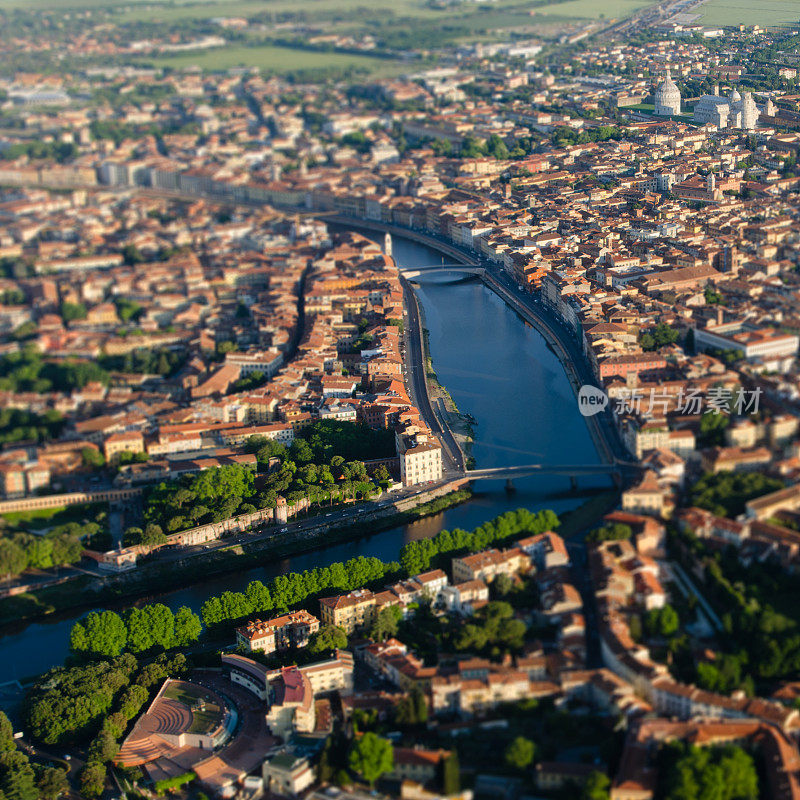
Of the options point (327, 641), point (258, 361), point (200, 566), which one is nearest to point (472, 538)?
point (327, 641)

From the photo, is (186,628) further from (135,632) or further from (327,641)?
(327,641)

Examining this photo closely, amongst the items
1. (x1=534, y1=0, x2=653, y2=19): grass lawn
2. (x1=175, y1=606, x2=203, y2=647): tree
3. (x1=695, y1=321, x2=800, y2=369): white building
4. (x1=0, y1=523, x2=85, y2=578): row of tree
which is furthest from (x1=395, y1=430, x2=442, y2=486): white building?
(x1=534, y1=0, x2=653, y2=19): grass lawn

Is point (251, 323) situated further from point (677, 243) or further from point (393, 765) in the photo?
point (393, 765)

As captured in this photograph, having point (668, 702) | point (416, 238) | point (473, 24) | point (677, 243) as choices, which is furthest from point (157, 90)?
point (668, 702)

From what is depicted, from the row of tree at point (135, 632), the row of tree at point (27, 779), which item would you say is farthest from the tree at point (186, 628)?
the row of tree at point (27, 779)

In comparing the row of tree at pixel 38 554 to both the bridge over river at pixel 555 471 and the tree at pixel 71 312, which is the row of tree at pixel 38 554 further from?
the tree at pixel 71 312

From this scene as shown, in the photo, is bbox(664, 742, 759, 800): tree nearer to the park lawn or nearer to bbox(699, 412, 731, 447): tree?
bbox(699, 412, 731, 447): tree
